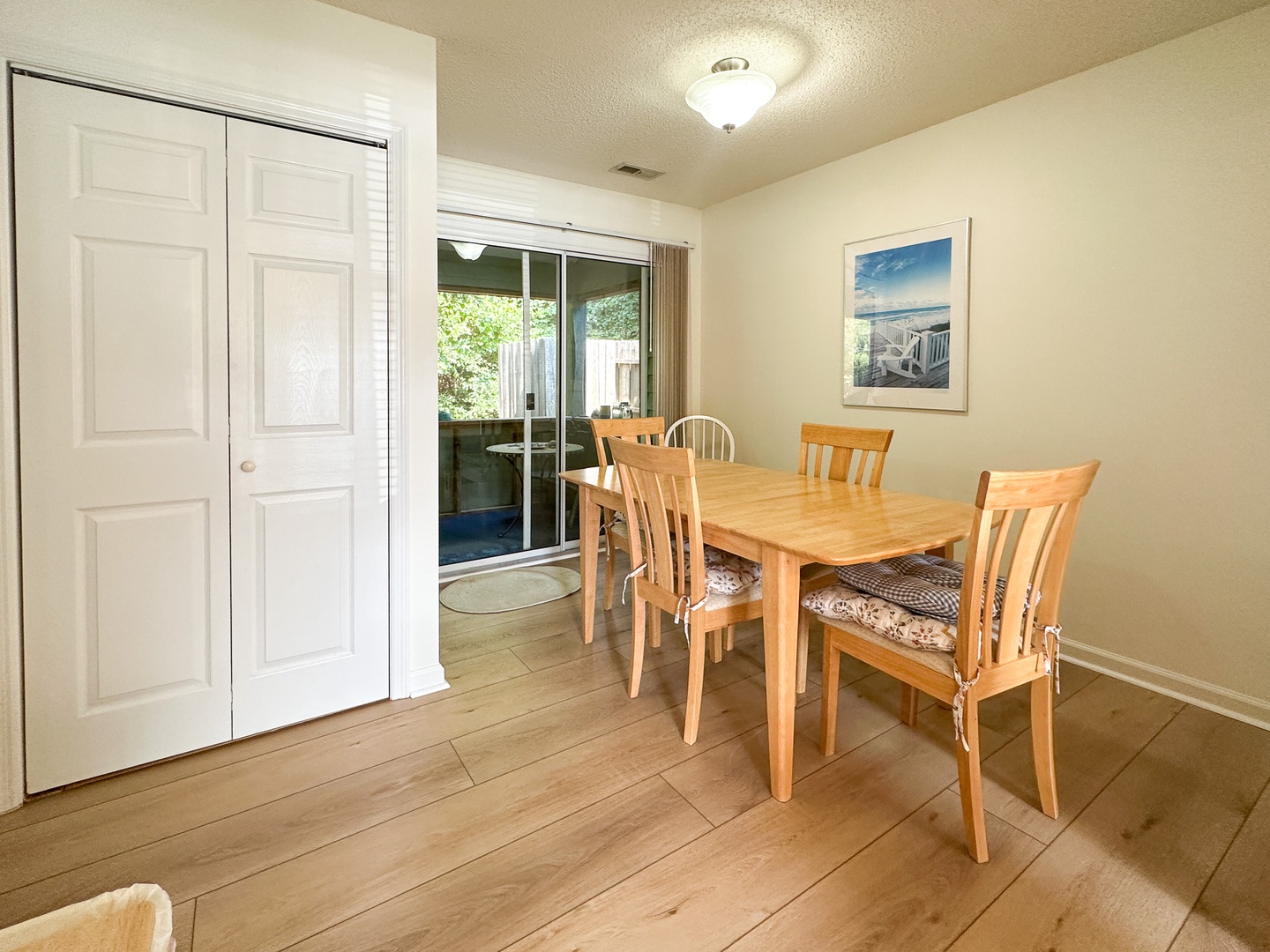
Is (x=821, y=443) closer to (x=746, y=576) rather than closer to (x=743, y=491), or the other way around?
(x=743, y=491)

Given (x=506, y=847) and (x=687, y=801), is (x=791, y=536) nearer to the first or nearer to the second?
(x=687, y=801)

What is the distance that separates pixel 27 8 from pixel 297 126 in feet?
2.15

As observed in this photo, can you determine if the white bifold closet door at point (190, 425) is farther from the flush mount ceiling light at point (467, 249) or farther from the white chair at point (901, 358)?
the white chair at point (901, 358)

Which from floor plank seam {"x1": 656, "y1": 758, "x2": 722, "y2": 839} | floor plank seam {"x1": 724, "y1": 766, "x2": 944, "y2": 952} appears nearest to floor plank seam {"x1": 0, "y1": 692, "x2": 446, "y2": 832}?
floor plank seam {"x1": 656, "y1": 758, "x2": 722, "y2": 839}

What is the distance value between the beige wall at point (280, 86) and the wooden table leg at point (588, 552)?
71cm

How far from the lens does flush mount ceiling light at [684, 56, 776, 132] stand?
2361mm

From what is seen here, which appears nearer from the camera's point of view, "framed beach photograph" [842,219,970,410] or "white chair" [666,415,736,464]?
"framed beach photograph" [842,219,970,410]

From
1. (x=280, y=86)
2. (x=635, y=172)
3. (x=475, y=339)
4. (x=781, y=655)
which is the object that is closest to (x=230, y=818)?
(x=781, y=655)

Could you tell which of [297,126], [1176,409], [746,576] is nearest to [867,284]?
[1176,409]

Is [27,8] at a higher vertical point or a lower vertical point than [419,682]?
higher

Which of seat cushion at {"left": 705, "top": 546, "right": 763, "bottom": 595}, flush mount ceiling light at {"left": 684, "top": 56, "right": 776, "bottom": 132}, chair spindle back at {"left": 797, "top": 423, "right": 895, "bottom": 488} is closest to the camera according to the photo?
seat cushion at {"left": 705, "top": 546, "right": 763, "bottom": 595}

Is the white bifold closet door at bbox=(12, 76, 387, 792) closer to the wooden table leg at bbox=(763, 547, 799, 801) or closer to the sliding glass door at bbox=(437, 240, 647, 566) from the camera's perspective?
the wooden table leg at bbox=(763, 547, 799, 801)

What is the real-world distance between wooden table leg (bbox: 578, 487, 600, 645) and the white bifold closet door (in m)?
0.93

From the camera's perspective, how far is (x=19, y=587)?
5.84 ft
